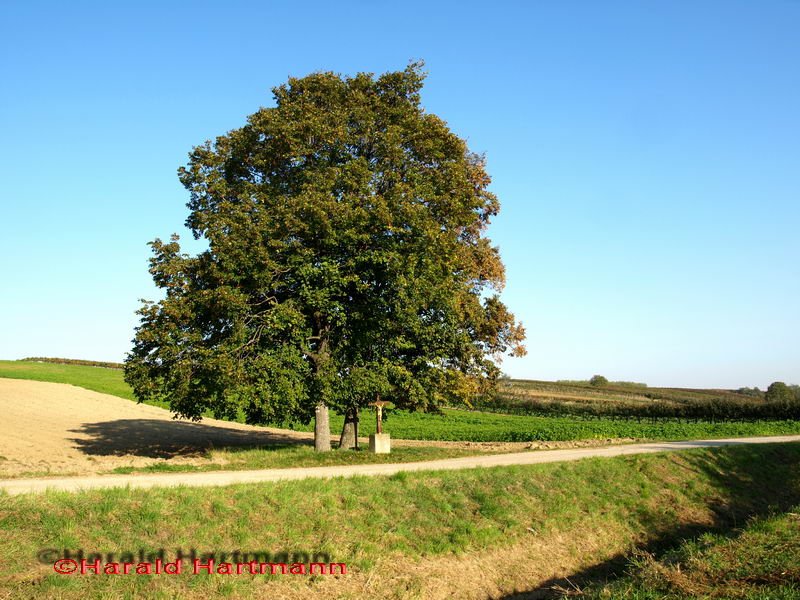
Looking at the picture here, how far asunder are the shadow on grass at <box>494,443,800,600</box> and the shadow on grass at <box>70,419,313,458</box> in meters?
16.8

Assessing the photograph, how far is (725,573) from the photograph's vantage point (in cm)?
874

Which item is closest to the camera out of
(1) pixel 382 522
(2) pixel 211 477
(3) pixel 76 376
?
(1) pixel 382 522

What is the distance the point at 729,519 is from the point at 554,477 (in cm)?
510

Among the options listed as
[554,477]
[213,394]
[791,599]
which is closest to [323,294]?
[213,394]

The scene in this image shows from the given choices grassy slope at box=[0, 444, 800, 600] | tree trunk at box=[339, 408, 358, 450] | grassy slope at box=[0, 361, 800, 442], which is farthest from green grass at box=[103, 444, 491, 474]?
grassy slope at box=[0, 361, 800, 442]

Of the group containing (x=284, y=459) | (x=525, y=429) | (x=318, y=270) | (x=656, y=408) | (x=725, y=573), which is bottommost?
(x=525, y=429)

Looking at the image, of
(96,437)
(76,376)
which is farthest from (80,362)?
(96,437)

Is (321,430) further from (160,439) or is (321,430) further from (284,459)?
(160,439)

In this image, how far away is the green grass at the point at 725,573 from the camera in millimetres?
7844

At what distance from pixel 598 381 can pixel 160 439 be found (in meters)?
105

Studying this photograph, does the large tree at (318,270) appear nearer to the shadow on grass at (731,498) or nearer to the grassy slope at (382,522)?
the grassy slope at (382,522)

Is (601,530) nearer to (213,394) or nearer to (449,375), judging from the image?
(449,375)

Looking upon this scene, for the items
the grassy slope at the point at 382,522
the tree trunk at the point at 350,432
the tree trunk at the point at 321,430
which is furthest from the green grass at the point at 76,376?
the grassy slope at the point at 382,522

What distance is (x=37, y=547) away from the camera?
350 inches
